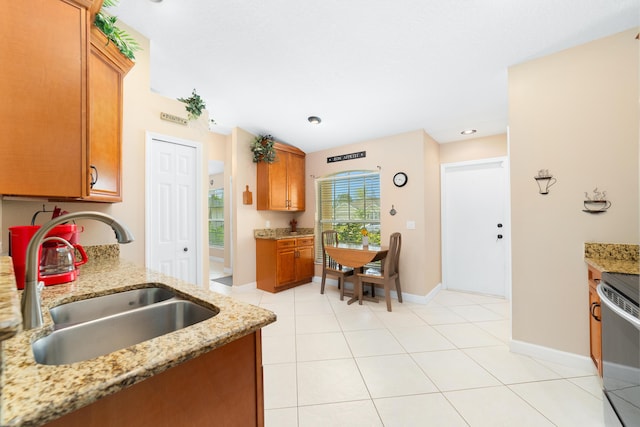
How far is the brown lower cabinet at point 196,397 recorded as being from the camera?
0.59 m

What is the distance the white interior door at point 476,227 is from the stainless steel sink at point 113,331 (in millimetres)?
3993

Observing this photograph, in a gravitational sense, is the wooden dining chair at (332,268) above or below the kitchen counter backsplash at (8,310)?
below

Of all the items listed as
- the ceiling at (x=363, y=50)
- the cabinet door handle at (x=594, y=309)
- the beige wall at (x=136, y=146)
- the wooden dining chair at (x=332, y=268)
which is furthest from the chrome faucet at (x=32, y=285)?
the wooden dining chair at (x=332, y=268)

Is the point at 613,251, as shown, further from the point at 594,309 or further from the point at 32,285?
the point at 32,285

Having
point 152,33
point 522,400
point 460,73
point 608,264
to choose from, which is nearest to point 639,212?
point 608,264

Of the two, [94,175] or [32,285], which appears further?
[94,175]

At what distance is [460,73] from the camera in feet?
7.90

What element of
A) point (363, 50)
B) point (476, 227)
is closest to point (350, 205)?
point (476, 227)

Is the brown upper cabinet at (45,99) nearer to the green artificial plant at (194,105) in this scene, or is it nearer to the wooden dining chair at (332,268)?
the green artificial plant at (194,105)

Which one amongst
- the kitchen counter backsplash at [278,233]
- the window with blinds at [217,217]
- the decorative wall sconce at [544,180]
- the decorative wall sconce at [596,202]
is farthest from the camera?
the window with blinds at [217,217]

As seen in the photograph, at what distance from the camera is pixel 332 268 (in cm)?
402

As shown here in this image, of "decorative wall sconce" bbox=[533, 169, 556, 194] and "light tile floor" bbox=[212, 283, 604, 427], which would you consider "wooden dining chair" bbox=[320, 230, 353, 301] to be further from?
"decorative wall sconce" bbox=[533, 169, 556, 194]

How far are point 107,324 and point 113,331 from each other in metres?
0.04

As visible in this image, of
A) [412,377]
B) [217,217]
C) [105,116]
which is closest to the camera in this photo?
[105,116]
